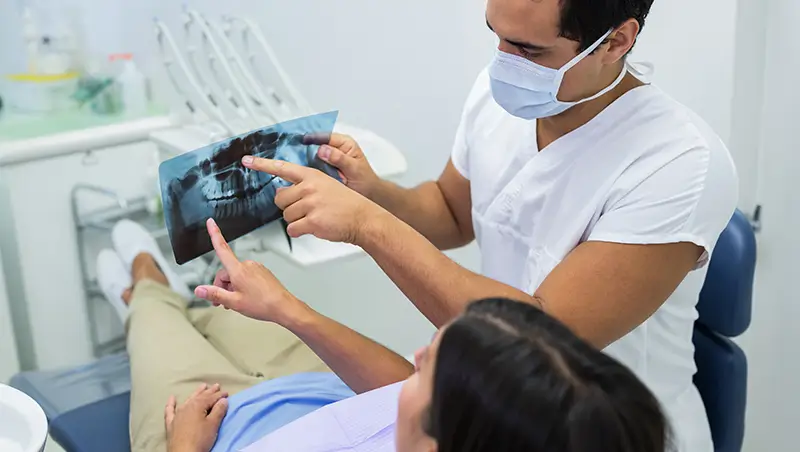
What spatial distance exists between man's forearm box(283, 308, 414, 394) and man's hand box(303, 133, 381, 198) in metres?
0.28

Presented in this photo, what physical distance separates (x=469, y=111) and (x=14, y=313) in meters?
1.45

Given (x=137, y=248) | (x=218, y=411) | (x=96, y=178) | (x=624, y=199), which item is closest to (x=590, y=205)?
(x=624, y=199)

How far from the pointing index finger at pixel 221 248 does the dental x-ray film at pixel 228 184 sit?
2cm

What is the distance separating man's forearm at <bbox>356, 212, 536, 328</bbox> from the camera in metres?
1.20

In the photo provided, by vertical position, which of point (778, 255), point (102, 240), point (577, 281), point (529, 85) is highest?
point (529, 85)

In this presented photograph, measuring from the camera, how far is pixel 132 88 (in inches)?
94.0

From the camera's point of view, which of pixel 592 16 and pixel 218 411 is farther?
pixel 218 411

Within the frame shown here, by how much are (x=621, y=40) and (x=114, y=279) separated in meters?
1.43

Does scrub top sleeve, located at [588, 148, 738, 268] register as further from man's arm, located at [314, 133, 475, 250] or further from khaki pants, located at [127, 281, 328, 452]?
khaki pants, located at [127, 281, 328, 452]

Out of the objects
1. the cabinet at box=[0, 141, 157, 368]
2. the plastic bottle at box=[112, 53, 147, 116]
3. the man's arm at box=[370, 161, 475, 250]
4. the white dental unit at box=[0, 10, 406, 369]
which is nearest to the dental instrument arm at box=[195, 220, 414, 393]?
the man's arm at box=[370, 161, 475, 250]

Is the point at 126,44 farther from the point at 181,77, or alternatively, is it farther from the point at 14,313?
the point at 14,313

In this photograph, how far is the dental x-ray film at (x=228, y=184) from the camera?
124cm

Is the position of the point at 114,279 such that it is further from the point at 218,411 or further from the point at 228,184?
the point at 228,184

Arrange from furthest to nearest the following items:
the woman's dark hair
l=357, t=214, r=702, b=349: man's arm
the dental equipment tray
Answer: the dental equipment tray, l=357, t=214, r=702, b=349: man's arm, the woman's dark hair
